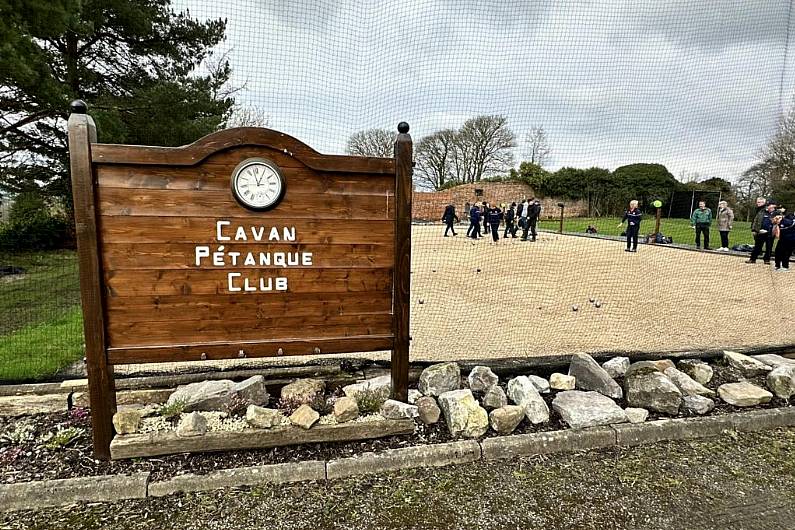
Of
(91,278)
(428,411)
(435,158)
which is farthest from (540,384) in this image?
(435,158)

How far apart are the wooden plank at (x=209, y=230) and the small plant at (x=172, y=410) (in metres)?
0.81

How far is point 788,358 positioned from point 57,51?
9793mm

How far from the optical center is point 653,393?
250cm

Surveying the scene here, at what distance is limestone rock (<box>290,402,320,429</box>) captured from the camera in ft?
6.89

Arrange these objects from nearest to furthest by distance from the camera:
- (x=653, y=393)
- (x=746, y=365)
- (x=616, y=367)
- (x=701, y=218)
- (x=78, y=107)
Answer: (x=78, y=107) < (x=653, y=393) < (x=616, y=367) < (x=746, y=365) < (x=701, y=218)

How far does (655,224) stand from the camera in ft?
36.6

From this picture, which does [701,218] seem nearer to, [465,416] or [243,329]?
[465,416]

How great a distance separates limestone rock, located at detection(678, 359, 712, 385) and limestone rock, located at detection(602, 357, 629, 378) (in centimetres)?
42

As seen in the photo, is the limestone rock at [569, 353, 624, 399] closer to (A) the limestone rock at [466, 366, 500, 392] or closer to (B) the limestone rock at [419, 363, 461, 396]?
(A) the limestone rock at [466, 366, 500, 392]

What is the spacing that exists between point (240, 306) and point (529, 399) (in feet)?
5.22

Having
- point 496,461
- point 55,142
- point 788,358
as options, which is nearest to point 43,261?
point 55,142

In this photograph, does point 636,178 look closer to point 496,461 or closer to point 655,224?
point 655,224

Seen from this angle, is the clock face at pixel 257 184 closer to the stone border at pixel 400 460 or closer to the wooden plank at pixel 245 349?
the wooden plank at pixel 245 349

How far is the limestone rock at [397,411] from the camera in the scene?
2.25m
